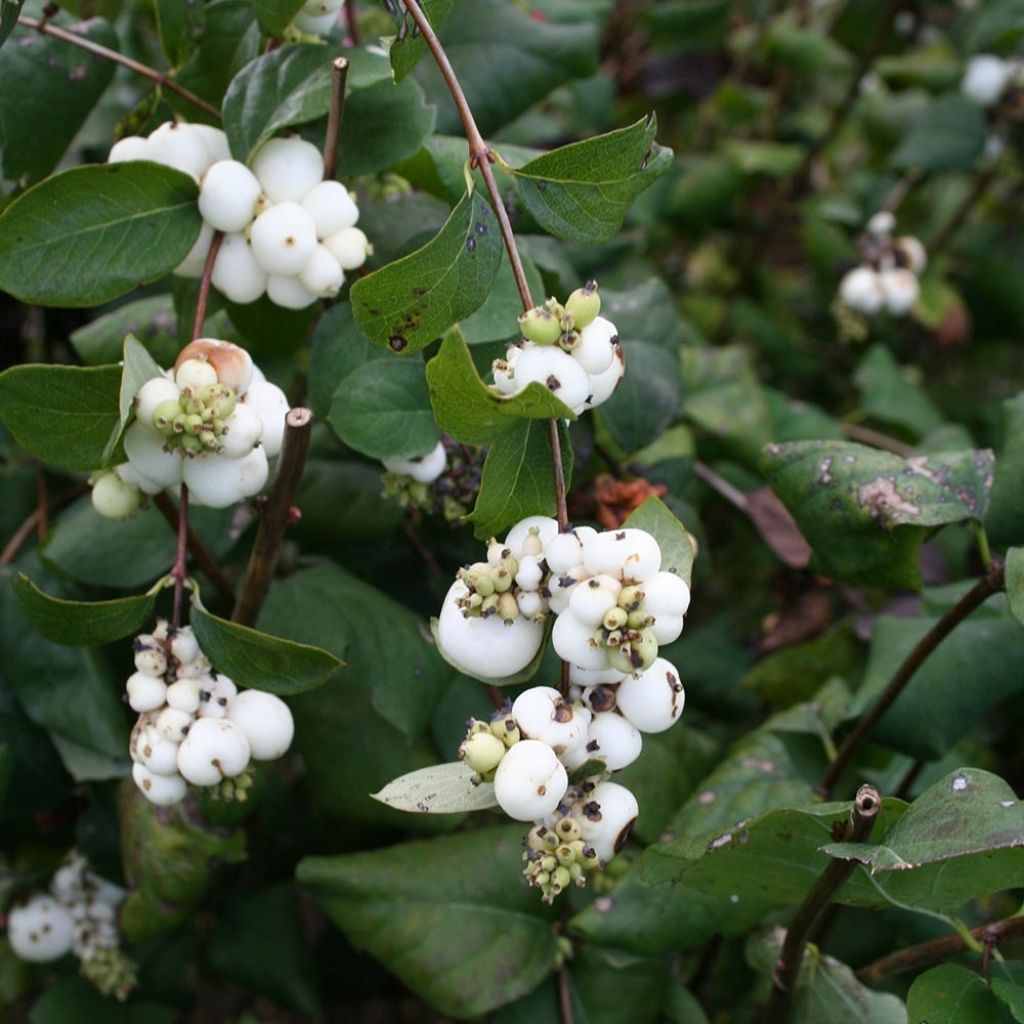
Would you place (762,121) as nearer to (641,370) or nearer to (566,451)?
(641,370)

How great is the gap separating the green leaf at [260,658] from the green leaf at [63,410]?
107mm

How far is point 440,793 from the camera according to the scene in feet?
1.89

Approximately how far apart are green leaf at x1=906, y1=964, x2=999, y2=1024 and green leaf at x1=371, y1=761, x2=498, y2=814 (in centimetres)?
26

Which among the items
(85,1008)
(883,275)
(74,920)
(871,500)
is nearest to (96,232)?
(871,500)

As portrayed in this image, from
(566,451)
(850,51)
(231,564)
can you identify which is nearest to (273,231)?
(566,451)

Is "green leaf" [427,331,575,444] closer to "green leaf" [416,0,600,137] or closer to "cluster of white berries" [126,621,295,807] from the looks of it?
"cluster of white berries" [126,621,295,807]

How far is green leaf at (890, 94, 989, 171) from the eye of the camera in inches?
61.5

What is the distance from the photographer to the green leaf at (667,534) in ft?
1.94

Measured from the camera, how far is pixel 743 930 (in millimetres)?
832

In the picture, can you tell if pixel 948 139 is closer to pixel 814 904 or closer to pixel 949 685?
pixel 949 685

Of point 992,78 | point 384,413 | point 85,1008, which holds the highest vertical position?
point 384,413

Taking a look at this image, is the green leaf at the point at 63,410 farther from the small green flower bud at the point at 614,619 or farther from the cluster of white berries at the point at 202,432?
the small green flower bud at the point at 614,619

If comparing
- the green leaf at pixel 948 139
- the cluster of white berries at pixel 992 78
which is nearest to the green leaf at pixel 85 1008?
the green leaf at pixel 948 139

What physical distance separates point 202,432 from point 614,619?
24 centimetres
